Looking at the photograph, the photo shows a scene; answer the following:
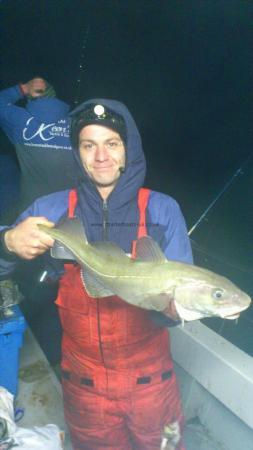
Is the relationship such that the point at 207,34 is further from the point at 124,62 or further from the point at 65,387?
the point at 65,387

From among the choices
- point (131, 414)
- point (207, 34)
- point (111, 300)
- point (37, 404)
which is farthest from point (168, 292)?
point (207, 34)

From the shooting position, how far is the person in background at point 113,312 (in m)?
2.49

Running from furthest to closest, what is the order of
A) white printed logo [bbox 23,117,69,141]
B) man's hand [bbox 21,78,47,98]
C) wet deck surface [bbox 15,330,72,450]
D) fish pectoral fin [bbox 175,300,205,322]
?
man's hand [bbox 21,78,47,98], white printed logo [bbox 23,117,69,141], wet deck surface [bbox 15,330,72,450], fish pectoral fin [bbox 175,300,205,322]

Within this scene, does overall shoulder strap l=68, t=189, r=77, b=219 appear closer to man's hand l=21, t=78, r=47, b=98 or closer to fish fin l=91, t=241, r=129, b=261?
fish fin l=91, t=241, r=129, b=261

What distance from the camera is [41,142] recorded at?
390 centimetres

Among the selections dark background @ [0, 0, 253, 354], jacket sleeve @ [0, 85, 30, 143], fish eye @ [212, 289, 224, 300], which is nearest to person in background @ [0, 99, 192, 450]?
fish eye @ [212, 289, 224, 300]

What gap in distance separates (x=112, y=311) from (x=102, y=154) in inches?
45.0

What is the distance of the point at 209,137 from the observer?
14.0 metres

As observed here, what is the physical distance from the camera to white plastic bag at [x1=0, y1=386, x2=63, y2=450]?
2537 millimetres

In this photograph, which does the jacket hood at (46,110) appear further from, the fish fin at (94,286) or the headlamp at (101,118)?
the fish fin at (94,286)

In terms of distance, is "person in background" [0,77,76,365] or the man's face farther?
"person in background" [0,77,76,365]

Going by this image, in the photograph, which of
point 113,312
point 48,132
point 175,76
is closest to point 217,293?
point 113,312

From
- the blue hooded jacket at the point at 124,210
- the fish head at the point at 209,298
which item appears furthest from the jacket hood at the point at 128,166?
the fish head at the point at 209,298

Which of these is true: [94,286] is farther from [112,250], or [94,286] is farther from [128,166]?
[128,166]
